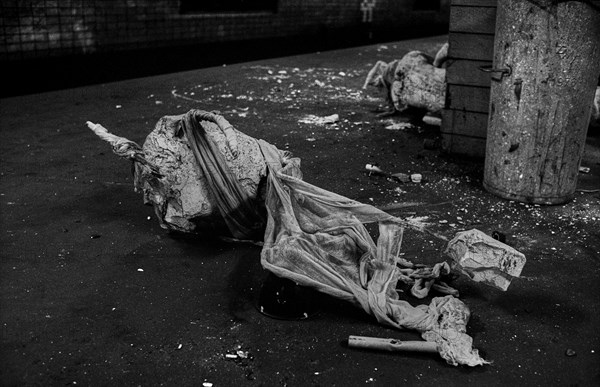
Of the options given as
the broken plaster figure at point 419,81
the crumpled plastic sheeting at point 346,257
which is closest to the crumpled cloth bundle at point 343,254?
the crumpled plastic sheeting at point 346,257

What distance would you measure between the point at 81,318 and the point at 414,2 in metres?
13.4

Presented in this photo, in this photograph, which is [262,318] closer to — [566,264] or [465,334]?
[465,334]

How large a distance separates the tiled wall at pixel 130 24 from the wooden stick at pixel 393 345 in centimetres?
591

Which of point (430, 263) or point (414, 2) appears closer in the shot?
point (430, 263)

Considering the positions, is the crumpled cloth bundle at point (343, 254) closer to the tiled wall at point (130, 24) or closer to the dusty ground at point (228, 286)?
the dusty ground at point (228, 286)

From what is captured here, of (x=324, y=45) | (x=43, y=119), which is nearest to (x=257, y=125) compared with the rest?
(x=43, y=119)

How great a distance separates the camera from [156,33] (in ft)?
27.2

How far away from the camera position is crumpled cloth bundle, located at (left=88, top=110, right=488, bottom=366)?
7.90 feet

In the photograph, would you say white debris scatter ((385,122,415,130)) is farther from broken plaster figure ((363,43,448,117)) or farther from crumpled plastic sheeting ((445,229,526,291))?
crumpled plastic sheeting ((445,229,526,291))

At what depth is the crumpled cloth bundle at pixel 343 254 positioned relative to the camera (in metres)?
2.41

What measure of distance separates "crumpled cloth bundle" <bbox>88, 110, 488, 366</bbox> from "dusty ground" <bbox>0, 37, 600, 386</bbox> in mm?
95

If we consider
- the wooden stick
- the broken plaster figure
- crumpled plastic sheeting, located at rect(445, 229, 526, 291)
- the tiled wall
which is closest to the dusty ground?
the wooden stick

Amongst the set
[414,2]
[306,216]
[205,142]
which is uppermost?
[414,2]

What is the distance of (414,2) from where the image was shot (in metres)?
14.3
